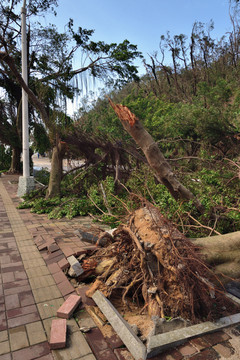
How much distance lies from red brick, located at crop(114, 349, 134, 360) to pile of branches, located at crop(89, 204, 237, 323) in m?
0.54

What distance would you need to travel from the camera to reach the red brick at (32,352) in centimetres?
234

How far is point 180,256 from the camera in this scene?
275 centimetres

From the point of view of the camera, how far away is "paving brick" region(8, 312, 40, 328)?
2768mm

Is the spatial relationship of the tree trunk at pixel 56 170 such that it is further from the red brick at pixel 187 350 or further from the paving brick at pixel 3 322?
the red brick at pixel 187 350

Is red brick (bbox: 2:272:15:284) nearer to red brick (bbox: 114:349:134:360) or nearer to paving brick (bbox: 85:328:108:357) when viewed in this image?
paving brick (bbox: 85:328:108:357)

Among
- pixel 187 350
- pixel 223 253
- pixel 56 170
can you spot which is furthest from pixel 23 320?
pixel 56 170

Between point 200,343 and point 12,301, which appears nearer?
point 200,343

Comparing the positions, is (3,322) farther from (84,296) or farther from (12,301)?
(84,296)

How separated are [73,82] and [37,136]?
3.75 metres

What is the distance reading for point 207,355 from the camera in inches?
95.0

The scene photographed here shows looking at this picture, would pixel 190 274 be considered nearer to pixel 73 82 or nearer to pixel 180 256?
pixel 180 256

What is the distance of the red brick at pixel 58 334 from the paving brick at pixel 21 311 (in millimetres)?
447

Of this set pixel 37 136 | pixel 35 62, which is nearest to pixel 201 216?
pixel 37 136

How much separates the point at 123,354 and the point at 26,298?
1495 mm
